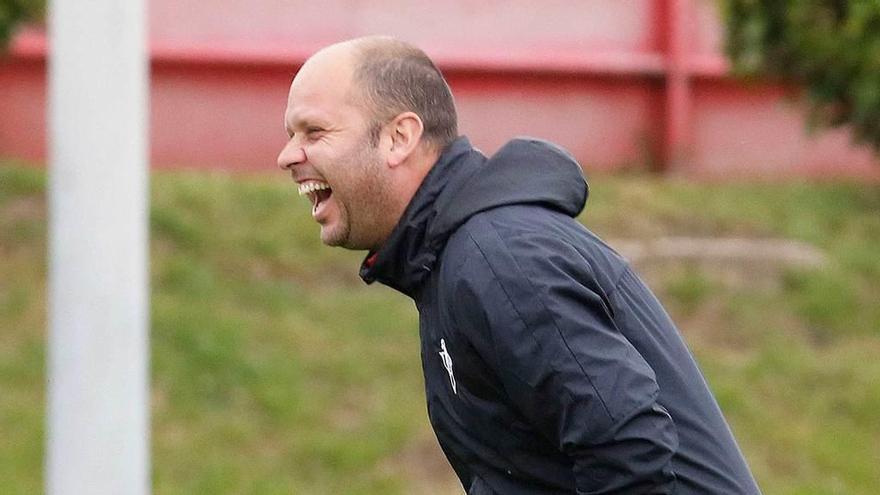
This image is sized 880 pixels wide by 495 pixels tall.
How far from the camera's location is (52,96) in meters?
5.94

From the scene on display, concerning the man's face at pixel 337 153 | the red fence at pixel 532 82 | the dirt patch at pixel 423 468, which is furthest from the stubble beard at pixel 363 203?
the red fence at pixel 532 82

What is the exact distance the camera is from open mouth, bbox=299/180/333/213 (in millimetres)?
3336

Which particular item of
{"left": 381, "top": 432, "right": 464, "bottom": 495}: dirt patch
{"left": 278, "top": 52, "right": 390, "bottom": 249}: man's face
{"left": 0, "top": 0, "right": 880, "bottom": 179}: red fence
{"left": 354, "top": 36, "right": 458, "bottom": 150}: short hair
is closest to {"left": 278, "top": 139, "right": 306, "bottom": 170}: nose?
{"left": 278, "top": 52, "right": 390, "bottom": 249}: man's face

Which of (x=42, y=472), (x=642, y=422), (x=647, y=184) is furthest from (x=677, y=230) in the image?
(x=642, y=422)

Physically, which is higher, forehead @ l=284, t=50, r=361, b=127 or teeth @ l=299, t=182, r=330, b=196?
forehead @ l=284, t=50, r=361, b=127

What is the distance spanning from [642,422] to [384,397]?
17.2 feet

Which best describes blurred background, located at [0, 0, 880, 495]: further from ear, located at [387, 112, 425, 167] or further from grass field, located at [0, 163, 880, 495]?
ear, located at [387, 112, 425, 167]

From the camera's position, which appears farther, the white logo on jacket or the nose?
the nose

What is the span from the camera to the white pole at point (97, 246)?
5.81m

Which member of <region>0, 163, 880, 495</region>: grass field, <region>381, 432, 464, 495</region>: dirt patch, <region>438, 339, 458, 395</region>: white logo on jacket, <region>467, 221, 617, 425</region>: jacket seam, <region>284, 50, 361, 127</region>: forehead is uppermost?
Result: <region>284, 50, 361, 127</region>: forehead

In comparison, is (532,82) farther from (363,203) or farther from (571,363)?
(571,363)

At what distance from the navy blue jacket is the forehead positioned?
0.71 feet

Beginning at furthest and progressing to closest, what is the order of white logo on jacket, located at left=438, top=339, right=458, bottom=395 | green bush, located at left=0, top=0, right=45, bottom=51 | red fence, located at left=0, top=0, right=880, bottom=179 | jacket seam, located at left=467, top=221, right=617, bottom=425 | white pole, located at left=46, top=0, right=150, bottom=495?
1. red fence, located at left=0, top=0, right=880, bottom=179
2. green bush, located at left=0, top=0, right=45, bottom=51
3. white pole, located at left=46, top=0, right=150, bottom=495
4. white logo on jacket, located at left=438, top=339, right=458, bottom=395
5. jacket seam, located at left=467, top=221, right=617, bottom=425

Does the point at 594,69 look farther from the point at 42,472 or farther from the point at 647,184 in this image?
the point at 42,472
